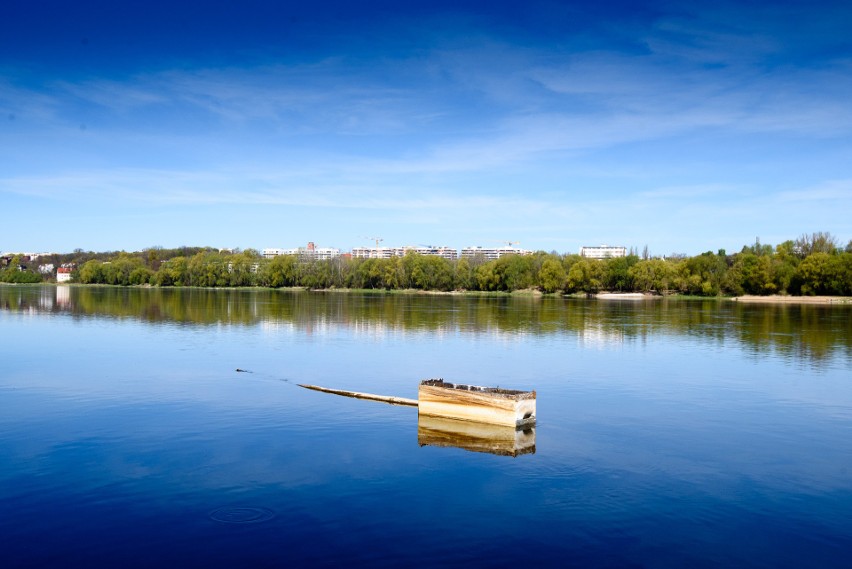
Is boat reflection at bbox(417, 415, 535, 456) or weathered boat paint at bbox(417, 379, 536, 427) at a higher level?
weathered boat paint at bbox(417, 379, 536, 427)

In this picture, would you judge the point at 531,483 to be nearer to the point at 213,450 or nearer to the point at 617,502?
the point at 617,502

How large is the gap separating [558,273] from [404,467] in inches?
5592

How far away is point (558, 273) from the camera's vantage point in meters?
157

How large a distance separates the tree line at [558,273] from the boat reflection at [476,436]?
4860 inches

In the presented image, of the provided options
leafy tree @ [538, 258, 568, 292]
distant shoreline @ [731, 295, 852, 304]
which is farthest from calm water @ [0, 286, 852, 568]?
leafy tree @ [538, 258, 568, 292]

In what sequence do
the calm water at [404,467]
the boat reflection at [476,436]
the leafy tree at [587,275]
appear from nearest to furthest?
1. the calm water at [404,467]
2. the boat reflection at [476,436]
3. the leafy tree at [587,275]

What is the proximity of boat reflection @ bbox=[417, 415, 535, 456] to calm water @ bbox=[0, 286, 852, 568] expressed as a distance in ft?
1.46

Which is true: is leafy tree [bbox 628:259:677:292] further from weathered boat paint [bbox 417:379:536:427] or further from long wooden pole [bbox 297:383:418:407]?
weathered boat paint [bbox 417:379:536:427]

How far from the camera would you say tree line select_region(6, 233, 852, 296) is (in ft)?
437

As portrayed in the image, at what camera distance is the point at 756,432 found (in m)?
23.8

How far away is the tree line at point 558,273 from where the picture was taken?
437 ft

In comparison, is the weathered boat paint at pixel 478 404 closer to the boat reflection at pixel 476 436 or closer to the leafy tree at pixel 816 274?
the boat reflection at pixel 476 436

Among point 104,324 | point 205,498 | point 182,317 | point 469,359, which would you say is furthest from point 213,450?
point 182,317

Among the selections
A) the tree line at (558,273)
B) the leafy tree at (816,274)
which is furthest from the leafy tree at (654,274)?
the leafy tree at (816,274)
